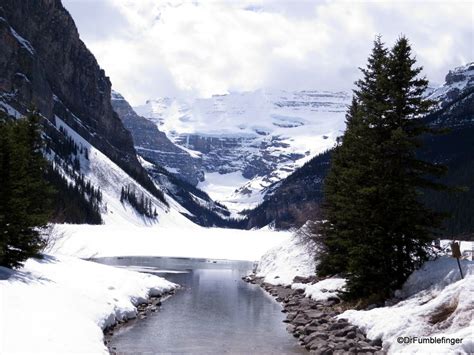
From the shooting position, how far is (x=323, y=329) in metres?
24.9

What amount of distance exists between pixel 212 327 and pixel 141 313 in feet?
18.8

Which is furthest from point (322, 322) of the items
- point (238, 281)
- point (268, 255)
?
point (268, 255)

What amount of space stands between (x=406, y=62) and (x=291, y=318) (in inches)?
631

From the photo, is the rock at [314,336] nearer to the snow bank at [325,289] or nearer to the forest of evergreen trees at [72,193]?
the snow bank at [325,289]

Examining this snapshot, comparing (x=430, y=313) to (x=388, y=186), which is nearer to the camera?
(x=430, y=313)

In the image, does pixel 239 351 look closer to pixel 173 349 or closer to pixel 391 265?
pixel 173 349

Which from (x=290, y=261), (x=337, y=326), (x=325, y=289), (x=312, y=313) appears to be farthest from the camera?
(x=290, y=261)

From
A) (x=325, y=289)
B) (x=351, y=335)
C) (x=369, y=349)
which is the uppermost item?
(x=325, y=289)

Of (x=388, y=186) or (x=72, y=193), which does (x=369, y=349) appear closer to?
(x=388, y=186)

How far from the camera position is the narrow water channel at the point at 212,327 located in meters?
23.3

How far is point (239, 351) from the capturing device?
22.8 meters

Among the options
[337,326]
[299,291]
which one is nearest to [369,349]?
[337,326]

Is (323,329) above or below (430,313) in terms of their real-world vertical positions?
below

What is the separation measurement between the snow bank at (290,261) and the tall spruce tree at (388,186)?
2170cm
